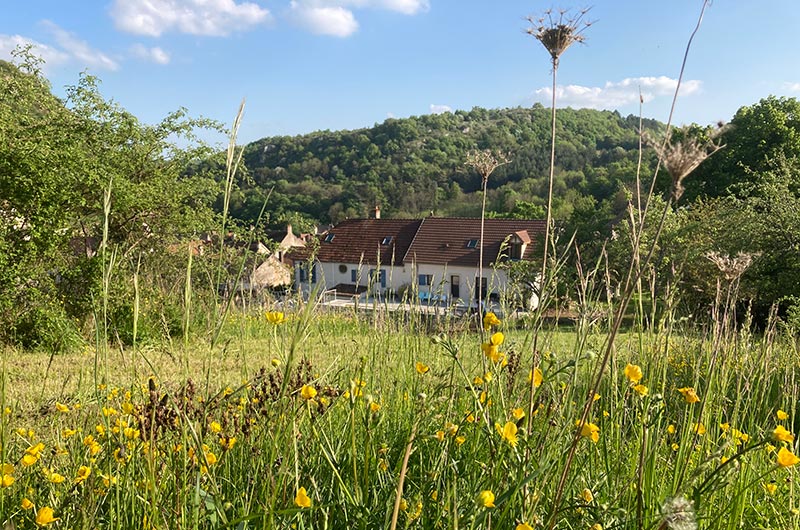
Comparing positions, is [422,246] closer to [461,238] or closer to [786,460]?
[461,238]

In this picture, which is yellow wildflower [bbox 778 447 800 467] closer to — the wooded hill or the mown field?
the mown field

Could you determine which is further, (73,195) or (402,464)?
(73,195)

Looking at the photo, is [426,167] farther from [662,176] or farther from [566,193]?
[662,176]

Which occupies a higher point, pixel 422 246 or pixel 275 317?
pixel 422 246

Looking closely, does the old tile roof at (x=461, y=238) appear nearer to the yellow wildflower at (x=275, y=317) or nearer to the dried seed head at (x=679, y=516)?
the yellow wildflower at (x=275, y=317)

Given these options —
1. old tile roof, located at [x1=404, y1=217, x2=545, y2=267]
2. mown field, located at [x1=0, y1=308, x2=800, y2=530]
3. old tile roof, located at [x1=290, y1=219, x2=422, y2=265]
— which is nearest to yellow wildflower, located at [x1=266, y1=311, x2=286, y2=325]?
mown field, located at [x1=0, y1=308, x2=800, y2=530]

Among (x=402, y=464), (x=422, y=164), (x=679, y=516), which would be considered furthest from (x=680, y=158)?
(x=422, y=164)

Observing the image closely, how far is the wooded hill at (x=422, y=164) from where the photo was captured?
48.3 metres

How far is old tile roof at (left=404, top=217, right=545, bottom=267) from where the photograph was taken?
25.5 m

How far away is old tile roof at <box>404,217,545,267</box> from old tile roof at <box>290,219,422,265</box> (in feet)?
2.77

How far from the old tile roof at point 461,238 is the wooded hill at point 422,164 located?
45.1 ft

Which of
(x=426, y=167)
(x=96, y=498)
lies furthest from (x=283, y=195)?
(x=96, y=498)

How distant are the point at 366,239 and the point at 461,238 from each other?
5.40 m

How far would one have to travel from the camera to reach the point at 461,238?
27.0m
